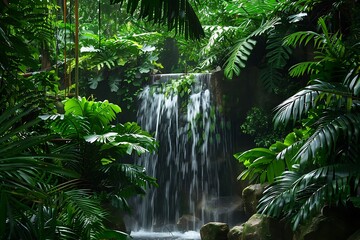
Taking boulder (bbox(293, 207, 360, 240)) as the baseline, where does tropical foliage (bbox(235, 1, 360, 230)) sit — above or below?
above

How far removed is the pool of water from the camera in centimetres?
783

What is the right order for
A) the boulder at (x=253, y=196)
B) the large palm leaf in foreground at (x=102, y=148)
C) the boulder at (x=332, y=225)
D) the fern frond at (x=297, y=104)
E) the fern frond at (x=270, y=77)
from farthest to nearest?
the fern frond at (x=270, y=77) < the boulder at (x=253, y=196) < the large palm leaf in foreground at (x=102, y=148) < the boulder at (x=332, y=225) < the fern frond at (x=297, y=104)

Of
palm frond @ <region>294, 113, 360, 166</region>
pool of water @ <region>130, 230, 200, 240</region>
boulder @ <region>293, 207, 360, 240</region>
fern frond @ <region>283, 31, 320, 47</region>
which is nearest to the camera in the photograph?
palm frond @ <region>294, 113, 360, 166</region>

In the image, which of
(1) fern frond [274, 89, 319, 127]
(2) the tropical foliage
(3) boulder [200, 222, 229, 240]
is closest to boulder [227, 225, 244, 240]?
(3) boulder [200, 222, 229, 240]

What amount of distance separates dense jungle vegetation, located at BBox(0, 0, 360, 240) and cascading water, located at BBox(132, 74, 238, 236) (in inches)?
32.7

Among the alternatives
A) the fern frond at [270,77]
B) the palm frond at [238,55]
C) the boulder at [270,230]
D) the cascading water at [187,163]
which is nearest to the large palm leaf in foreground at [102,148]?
the boulder at [270,230]

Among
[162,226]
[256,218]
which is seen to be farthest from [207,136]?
[256,218]

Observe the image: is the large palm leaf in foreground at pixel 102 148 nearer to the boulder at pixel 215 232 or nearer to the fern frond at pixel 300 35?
the boulder at pixel 215 232

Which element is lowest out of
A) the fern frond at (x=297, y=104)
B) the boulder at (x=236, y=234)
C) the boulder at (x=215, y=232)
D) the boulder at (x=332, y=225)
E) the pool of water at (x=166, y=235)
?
the pool of water at (x=166, y=235)

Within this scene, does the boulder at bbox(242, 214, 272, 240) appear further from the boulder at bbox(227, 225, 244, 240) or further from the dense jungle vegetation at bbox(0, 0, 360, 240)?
the dense jungle vegetation at bbox(0, 0, 360, 240)

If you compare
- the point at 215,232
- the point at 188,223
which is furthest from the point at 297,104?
the point at 188,223

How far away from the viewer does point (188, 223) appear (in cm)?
866

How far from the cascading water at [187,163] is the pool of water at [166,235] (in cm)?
28

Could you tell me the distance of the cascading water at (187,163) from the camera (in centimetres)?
884
